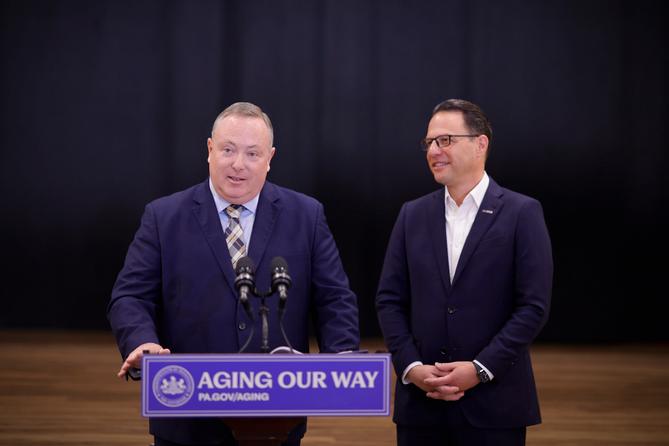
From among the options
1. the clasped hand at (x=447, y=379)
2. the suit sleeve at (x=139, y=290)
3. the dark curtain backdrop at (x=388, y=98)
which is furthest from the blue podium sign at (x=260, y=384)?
the dark curtain backdrop at (x=388, y=98)

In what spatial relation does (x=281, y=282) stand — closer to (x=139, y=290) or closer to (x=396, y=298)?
(x=139, y=290)

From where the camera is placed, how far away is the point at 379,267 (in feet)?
22.7

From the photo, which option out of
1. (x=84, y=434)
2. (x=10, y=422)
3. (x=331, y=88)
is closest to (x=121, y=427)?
(x=84, y=434)

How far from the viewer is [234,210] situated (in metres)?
2.15

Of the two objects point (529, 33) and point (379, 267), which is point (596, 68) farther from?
point (379, 267)

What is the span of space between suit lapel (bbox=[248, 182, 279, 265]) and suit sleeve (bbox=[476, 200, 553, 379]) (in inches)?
26.4

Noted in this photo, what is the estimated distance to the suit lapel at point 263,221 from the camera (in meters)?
2.09

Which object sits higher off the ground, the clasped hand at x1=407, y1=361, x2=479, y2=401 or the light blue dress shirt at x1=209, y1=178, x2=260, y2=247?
the light blue dress shirt at x1=209, y1=178, x2=260, y2=247

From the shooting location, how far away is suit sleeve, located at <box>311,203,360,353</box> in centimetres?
207

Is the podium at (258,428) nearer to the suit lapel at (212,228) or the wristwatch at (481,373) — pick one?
the suit lapel at (212,228)

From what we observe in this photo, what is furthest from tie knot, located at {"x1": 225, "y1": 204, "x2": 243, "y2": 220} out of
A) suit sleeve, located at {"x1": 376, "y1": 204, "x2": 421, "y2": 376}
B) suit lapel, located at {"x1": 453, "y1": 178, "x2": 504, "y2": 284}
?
suit lapel, located at {"x1": 453, "y1": 178, "x2": 504, "y2": 284}

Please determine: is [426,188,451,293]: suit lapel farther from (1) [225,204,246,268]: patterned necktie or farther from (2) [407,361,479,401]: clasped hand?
(1) [225,204,246,268]: patterned necktie

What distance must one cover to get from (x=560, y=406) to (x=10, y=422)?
2.96 metres

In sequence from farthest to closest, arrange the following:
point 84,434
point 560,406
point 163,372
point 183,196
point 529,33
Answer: point 529,33, point 560,406, point 84,434, point 183,196, point 163,372
